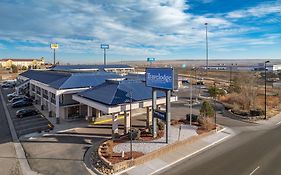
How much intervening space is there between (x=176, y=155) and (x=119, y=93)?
390 inches

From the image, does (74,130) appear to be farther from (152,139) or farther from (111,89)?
(152,139)

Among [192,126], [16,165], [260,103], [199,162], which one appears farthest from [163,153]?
[260,103]

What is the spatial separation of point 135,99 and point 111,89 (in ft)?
11.4

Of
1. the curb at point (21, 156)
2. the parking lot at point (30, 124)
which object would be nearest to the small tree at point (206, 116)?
the parking lot at point (30, 124)

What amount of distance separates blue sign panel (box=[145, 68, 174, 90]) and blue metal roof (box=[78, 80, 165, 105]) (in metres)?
2.71

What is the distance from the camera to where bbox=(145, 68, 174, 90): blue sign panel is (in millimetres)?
24844

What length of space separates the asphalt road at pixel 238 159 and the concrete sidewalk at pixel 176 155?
73cm

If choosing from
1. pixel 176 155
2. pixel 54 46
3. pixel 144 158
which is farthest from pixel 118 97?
pixel 54 46

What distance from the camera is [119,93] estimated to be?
2891 cm

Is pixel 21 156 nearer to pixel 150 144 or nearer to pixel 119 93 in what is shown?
pixel 119 93

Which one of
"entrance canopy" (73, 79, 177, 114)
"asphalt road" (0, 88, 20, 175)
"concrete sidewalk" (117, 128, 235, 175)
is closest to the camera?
"concrete sidewalk" (117, 128, 235, 175)

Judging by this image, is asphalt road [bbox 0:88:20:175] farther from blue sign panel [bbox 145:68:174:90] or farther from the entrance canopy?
blue sign panel [bbox 145:68:174:90]

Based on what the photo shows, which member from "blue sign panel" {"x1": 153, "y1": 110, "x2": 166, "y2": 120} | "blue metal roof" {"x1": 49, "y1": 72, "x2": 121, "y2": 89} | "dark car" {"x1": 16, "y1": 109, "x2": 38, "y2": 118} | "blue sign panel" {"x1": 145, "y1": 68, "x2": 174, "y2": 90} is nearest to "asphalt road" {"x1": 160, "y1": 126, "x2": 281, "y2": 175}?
"blue sign panel" {"x1": 153, "y1": 110, "x2": 166, "y2": 120}

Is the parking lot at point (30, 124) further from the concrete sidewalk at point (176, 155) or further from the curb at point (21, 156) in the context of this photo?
the concrete sidewalk at point (176, 155)
